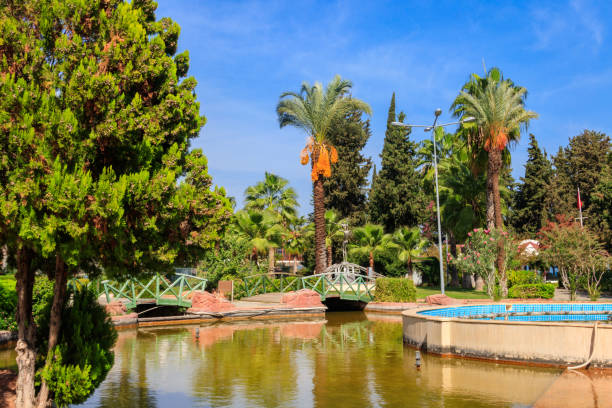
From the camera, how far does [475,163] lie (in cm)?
3291

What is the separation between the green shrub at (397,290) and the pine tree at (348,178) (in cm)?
1952

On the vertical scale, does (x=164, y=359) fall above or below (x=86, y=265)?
below

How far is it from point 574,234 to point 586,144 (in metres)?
33.7

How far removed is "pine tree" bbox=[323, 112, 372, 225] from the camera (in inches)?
1982

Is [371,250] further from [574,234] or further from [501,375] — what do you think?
[501,375]

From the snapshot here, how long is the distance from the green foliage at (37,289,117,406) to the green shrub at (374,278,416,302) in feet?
75.8

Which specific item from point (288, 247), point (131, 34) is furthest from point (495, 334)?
point (288, 247)

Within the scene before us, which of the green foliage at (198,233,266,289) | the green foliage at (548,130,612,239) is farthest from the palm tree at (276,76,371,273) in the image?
the green foliage at (548,130,612,239)

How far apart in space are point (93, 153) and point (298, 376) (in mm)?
7835

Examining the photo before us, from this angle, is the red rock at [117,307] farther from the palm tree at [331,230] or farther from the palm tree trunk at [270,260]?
the palm tree at [331,230]

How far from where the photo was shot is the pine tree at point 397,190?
148 ft

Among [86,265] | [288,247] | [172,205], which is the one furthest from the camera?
[288,247]

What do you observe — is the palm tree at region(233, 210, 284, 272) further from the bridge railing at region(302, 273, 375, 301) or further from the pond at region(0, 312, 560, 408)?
the pond at region(0, 312, 560, 408)

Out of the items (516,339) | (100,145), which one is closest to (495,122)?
(516,339)
